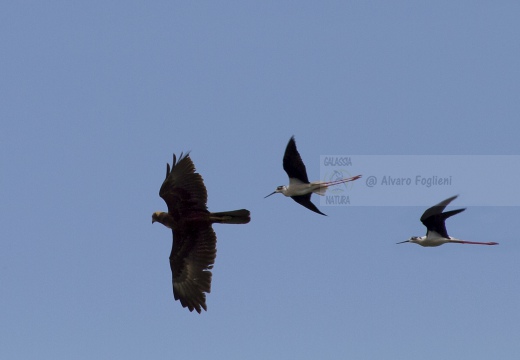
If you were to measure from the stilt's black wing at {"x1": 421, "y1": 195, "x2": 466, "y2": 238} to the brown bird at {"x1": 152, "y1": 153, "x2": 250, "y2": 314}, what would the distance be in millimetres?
5911

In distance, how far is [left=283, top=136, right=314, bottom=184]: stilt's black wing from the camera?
98.8 ft

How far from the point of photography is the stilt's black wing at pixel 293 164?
98.8 feet

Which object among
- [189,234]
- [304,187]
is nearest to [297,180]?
[304,187]

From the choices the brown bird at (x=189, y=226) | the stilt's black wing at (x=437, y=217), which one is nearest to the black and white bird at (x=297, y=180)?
the stilt's black wing at (x=437, y=217)

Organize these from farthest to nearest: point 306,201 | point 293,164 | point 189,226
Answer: point 306,201
point 293,164
point 189,226

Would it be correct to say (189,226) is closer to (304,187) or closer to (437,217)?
(304,187)

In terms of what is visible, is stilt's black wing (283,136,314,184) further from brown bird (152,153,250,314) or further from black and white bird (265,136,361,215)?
brown bird (152,153,250,314)

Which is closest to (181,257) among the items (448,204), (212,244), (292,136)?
(212,244)

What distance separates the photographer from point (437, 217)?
30.8 metres

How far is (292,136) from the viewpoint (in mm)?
30156

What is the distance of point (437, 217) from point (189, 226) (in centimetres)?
683

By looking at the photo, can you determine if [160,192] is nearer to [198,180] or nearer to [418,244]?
[198,180]

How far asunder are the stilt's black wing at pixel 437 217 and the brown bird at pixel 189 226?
5.91m

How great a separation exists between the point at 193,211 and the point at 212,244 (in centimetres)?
112
